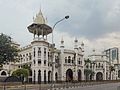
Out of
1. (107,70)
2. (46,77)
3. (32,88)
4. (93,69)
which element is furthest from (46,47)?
(107,70)

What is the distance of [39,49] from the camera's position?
85.4 m

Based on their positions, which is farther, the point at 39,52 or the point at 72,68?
the point at 72,68

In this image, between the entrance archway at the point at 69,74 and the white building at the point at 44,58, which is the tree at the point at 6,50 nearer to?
the white building at the point at 44,58

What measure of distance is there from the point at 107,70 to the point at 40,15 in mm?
63167

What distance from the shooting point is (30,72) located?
87.7 metres

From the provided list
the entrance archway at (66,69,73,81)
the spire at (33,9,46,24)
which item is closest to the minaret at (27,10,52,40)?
the spire at (33,9,46,24)

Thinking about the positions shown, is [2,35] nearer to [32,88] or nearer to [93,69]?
[32,88]

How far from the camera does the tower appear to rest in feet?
276

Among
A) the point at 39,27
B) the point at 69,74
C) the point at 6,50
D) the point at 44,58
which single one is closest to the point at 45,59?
the point at 44,58

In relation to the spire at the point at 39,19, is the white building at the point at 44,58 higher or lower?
lower

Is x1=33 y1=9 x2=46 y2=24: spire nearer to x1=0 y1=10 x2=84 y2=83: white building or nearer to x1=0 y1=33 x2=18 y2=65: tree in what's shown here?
x1=0 y1=10 x2=84 y2=83: white building

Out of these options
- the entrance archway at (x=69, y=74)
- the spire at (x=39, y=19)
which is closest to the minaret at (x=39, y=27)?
the spire at (x=39, y=19)

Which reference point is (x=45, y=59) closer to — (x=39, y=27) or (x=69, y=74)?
(x=39, y=27)

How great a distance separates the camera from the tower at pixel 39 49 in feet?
276
